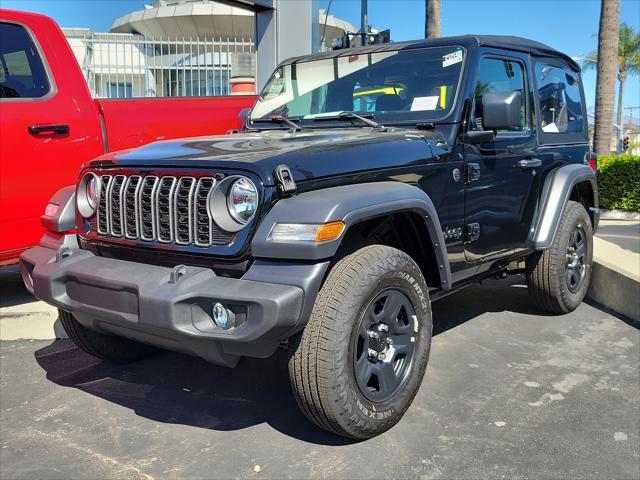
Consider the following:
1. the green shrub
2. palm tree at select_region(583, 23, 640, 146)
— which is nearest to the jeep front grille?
the green shrub

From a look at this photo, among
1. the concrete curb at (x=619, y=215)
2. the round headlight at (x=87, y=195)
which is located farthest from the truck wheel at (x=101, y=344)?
the concrete curb at (x=619, y=215)

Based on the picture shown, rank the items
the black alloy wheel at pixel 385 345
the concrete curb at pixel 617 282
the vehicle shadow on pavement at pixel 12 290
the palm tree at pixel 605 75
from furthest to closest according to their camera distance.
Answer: the palm tree at pixel 605 75 < the vehicle shadow on pavement at pixel 12 290 < the concrete curb at pixel 617 282 < the black alloy wheel at pixel 385 345

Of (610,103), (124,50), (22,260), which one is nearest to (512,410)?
(22,260)

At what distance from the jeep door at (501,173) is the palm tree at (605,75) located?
12341 mm

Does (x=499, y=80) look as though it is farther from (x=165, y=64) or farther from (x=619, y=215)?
(x=619, y=215)

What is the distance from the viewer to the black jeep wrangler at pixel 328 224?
8.66ft

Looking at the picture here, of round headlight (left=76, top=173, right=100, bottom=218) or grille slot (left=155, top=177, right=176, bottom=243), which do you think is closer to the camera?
grille slot (left=155, top=177, right=176, bottom=243)

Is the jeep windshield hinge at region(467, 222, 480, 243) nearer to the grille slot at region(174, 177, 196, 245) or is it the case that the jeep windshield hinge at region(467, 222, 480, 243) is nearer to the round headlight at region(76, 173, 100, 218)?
the grille slot at region(174, 177, 196, 245)

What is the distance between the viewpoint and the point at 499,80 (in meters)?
4.16

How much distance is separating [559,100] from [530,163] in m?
0.93

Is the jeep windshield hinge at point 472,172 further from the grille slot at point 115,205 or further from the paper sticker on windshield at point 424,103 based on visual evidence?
the grille slot at point 115,205

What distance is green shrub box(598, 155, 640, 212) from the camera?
12844 millimetres

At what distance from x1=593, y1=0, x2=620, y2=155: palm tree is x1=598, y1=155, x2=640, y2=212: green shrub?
8.97 ft

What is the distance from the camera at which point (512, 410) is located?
333cm
